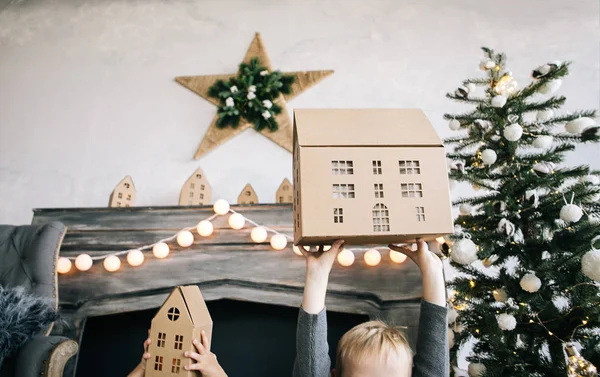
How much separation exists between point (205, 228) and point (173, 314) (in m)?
0.69

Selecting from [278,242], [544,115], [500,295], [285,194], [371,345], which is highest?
[544,115]

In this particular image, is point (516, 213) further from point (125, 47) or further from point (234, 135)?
point (125, 47)

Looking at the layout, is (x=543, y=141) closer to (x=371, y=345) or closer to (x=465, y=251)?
(x=465, y=251)

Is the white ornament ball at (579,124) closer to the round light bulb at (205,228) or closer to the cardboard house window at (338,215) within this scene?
the cardboard house window at (338,215)

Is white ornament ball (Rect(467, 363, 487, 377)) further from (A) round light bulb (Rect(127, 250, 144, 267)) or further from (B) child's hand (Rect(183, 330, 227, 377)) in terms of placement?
(A) round light bulb (Rect(127, 250, 144, 267))

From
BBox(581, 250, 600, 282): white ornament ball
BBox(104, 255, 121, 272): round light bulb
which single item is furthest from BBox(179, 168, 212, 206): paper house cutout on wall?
BBox(581, 250, 600, 282): white ornament ball

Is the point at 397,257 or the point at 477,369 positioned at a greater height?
the point at 397,257

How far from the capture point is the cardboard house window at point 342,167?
906 mm

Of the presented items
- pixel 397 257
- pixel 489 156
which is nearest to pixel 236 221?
pixel 397 257

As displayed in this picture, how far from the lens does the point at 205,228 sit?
5.32 ft

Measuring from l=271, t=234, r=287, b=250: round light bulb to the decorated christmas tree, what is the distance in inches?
24.3

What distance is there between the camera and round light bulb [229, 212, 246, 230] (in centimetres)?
162

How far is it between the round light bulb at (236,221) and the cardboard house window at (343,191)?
81 centimetres

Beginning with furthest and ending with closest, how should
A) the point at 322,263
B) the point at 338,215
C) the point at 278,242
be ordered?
1. the point at 278,242
2. the point at 322,263
3. the point at 338,215
